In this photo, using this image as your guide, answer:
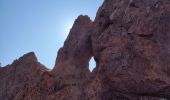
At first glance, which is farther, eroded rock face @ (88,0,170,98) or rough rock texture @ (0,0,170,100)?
rough rock texture @ (0,0,170,100)

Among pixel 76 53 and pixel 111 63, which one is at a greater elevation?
pixel 76 53

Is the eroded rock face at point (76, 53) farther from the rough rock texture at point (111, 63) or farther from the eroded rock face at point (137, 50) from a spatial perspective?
the eroded rock face at point (137, 50)

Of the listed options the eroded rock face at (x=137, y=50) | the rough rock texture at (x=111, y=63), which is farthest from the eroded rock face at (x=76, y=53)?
the eroded rock face at (x=137, y=50)

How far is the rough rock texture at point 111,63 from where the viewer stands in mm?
20391

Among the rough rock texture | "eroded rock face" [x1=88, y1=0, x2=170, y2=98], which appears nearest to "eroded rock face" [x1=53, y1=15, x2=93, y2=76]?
the rough rock texture

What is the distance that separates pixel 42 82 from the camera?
24875 mm

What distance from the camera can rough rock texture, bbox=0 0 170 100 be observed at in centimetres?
2039

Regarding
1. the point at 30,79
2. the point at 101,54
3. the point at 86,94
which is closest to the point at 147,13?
the point at 101,54

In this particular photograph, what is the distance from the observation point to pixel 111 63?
21969 millimetres

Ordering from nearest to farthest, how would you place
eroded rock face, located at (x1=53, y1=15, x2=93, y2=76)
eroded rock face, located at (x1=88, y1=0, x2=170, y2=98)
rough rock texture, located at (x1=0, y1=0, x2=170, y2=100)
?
eroded rock face, located at (x1=88, y1=0, x2=170, y2=98) → rough rock texture, located at (x1=0, y1=0, x2=170, y2=100) → eroded rock face, located at (x1=53, y1=15, x2=93, y2=76)

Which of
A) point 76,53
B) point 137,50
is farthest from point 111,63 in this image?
point 76,53

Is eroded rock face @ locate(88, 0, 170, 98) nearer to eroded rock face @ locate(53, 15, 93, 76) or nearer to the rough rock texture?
the rough rock texture

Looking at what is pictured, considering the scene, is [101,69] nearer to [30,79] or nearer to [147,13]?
[147,13]

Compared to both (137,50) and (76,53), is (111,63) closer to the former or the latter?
(137,50)
